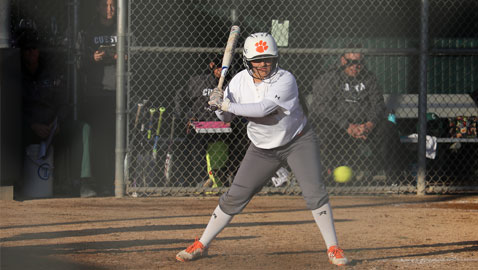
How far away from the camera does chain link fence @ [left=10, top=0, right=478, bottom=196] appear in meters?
9.47

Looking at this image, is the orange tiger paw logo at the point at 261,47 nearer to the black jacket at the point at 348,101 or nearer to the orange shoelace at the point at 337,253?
the orange shoelace at the point at 337,253

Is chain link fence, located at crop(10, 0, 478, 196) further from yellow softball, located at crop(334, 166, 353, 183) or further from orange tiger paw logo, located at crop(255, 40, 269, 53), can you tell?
orange tiger paw logo, located at crop(255, 40, 269, 53)

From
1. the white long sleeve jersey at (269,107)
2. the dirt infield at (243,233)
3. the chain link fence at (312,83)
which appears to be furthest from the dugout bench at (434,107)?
the white long sleeve jersey at (269,107)

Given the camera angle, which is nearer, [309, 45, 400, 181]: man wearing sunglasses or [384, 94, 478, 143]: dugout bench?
[309, 45, 400, 181]: man wearing sunglasses

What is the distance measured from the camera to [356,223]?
302 inches

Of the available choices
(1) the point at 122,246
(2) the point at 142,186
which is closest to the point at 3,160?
(2) the point at 142,186

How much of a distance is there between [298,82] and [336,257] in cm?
558

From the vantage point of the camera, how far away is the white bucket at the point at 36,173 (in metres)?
9.19

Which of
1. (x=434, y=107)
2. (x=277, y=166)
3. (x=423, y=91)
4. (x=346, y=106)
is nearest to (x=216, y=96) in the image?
(x=277, y=166)

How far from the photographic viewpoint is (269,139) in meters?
5.58

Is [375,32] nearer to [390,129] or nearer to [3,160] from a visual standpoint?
[390,129]

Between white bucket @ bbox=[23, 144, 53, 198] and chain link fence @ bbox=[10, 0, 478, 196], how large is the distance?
884mm

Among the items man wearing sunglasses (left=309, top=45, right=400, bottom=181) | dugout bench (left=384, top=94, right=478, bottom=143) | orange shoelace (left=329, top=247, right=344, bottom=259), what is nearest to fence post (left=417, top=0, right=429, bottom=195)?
man wearing sunglasses (left=309, top=45, right=400, bottom=181)

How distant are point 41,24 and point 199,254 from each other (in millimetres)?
5500
